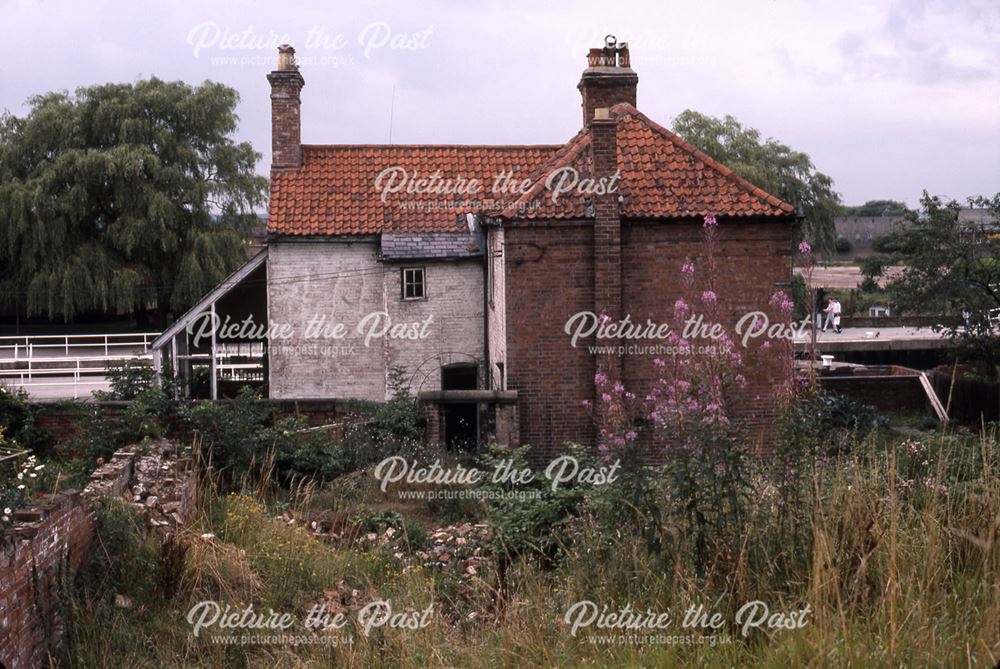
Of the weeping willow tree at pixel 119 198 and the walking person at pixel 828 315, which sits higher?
the weeping willow tree at pixel 119 198

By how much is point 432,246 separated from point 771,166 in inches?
942

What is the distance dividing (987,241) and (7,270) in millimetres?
33905

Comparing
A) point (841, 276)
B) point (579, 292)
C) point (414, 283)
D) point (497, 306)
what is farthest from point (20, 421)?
point (841, 276)

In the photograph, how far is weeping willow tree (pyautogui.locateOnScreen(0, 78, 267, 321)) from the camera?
36844 mm

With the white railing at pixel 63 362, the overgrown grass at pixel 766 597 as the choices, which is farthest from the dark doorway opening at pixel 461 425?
the overgrown grass at pixel 766 597

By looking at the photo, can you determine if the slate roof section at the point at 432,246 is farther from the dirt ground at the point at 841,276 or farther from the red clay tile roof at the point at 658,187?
the dirt ground at the point at 841,276

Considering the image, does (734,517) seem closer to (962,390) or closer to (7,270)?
(962,390)

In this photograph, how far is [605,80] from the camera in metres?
21.5

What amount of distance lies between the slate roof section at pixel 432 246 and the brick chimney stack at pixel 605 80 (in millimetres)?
3832

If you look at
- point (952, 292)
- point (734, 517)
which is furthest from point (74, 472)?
point (952, 292)

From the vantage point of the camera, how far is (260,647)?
829 cm

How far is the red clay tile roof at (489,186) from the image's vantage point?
18.4 m

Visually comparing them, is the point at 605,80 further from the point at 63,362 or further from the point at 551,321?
the point at 63,362

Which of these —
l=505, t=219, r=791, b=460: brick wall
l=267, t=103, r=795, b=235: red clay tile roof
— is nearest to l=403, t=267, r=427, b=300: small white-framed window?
l=267, t=103, r=795, b=235: red clay tile roof
